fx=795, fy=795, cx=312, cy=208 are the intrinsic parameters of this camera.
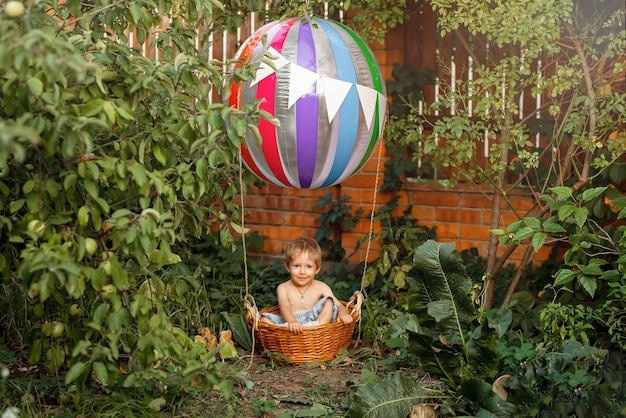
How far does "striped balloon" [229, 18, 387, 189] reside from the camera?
3.79 metres

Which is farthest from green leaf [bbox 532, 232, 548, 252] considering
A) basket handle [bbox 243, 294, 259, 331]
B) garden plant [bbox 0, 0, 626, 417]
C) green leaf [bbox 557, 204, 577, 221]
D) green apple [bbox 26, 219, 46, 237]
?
green apple [bbox 26, 219, 46, 237]

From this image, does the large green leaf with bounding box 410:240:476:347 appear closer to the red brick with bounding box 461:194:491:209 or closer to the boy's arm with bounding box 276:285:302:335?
the boy's arm with bounding box 276:285:302:335

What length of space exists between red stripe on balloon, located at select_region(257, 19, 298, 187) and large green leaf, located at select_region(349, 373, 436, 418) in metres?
1.15

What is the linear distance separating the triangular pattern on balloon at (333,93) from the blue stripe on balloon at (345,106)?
0.07 feet

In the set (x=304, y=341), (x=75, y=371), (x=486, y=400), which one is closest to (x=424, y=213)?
(x=304, y=341)

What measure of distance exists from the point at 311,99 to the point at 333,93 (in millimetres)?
109

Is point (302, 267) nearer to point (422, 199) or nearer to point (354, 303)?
point (354, 303)

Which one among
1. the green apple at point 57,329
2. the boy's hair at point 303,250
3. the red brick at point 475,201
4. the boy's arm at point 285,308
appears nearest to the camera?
the green apple at point 57,329

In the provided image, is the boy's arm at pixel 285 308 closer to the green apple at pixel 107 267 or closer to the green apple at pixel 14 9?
the green apple at pixel 107 267

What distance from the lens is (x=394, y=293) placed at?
5117 mm

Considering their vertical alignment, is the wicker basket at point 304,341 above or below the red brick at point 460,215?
below

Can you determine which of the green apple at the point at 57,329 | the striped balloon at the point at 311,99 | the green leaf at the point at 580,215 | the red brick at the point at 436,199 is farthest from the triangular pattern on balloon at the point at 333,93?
the red brick at the point at 436,199

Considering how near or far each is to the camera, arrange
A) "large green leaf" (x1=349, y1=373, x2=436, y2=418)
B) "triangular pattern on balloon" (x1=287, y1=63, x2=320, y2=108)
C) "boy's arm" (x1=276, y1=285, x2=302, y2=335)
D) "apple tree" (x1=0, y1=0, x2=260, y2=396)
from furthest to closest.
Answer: "boy's arm" (x1=276, y1=285, x2=302, y2=335)
"triangular pattern on balloon" (x1=287, y1=63, x2=320, y2=108)
"large green leaf" (x1=349, y1=373, x2=436, y2=418)
"apple tree" (x1=0, y1=0, x2=260, y2=396)

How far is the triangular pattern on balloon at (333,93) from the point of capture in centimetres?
378
